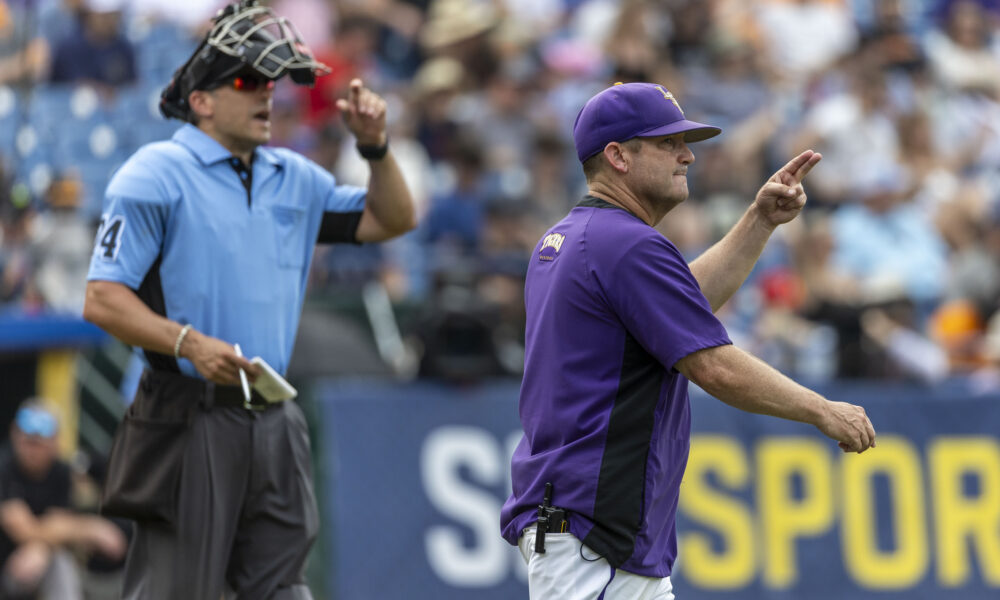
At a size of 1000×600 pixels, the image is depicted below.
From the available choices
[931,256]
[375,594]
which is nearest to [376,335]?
[375,594]

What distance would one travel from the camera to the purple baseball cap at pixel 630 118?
4.69 metres

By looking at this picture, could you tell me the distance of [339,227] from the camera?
5.86m

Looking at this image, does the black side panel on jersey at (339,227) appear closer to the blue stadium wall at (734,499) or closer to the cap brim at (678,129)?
the cap brim at (678,129)

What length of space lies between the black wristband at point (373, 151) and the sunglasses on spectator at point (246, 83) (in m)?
0.44

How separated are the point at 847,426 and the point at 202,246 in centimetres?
232

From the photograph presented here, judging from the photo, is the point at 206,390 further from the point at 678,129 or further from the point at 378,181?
the point at 678,129

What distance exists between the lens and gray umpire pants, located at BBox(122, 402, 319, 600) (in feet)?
17.2

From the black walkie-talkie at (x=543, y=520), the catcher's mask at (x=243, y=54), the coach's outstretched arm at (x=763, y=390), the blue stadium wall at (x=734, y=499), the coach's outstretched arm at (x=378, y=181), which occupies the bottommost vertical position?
the blue stadium wall at (x=734, y=499)

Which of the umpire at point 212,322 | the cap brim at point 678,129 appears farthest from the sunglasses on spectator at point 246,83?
the cap brim at point 678,129

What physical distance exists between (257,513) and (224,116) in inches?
57.1

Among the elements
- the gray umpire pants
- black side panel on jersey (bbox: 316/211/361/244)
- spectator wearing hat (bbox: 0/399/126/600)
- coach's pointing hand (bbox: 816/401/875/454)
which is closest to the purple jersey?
coach's pointing hand (bbox: 816/401/875/454)

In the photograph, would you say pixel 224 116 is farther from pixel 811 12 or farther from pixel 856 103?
pixel 811 12

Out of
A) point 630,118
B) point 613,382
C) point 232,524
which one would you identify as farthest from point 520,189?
point 613,382

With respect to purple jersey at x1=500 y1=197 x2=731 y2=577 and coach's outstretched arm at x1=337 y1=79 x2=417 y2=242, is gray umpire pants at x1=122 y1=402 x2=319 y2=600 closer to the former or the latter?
coach's outstretched arm at x1=337 y1=79 x2=417 y2=242
